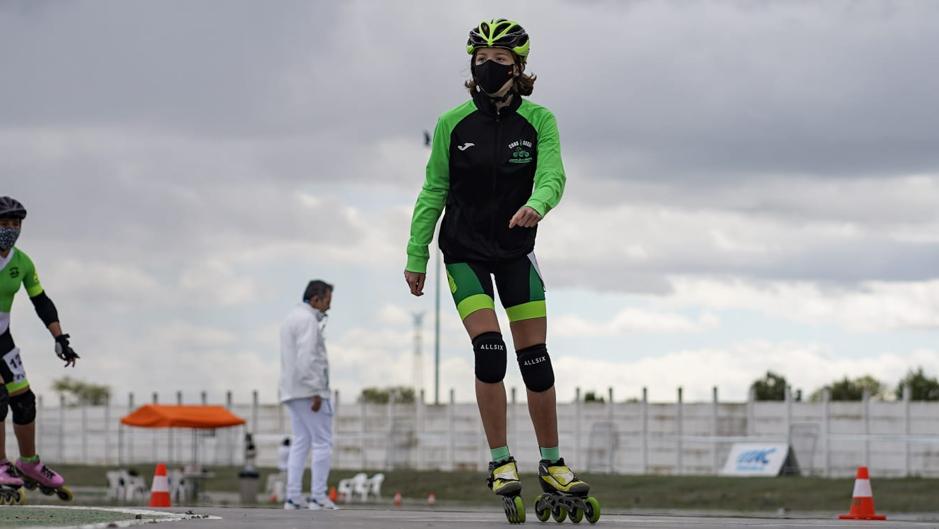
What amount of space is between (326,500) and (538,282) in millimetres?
6921

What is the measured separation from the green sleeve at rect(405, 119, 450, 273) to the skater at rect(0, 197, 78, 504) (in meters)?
5.05

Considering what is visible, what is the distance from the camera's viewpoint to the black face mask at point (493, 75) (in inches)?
334

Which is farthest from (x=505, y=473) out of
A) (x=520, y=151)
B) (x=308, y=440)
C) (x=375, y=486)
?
(x=375, y=486)

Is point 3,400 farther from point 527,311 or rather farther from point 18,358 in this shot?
point 527,311

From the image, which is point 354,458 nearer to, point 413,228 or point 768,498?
point 768,498

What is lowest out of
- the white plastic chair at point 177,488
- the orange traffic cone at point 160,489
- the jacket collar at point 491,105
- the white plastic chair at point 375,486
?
the white plastic chair at point 375,486

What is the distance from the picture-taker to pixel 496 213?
27.7ft

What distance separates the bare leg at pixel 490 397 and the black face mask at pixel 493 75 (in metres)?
1.20

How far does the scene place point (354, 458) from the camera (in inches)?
2111

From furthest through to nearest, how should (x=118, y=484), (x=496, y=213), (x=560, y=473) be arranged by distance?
(x=118, y=484), (x=496, y=213), (x=560, y=473)

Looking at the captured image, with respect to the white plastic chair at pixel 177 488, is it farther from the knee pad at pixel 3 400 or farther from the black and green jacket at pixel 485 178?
the black and green jacket at pixel 485 178

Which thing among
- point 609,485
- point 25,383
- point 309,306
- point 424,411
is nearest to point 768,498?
point 609,485

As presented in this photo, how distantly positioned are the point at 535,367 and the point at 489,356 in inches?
11.6

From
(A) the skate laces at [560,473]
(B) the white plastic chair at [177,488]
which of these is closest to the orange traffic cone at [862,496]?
(A) the skate laces at [560,473]
